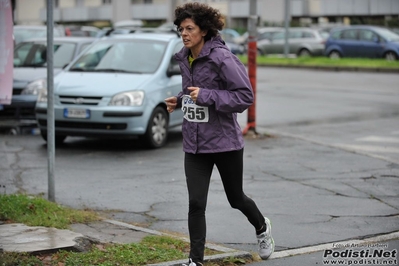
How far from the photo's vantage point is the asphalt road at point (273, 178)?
7.63 meters

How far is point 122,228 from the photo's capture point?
7367mm

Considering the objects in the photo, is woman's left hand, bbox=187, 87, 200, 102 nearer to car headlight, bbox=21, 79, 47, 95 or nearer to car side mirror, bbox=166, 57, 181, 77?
car side mirror, bbox=166, 57, 181, 77

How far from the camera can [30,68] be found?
1562 cm

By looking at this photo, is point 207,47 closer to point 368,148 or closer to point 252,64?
point 368,148

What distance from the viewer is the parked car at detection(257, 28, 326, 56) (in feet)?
124

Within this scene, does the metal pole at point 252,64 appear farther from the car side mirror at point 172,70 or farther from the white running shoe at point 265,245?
the white running shoe at point 265,245

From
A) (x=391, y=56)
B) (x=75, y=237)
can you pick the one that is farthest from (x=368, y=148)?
(x=391, y=56)

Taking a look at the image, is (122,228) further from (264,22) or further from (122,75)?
(264,22)

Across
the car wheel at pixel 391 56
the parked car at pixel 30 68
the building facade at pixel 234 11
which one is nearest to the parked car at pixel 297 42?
the car wheel at pixel 391 56

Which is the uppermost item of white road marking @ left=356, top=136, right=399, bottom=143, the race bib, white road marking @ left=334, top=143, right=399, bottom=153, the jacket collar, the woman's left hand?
the jacket collar

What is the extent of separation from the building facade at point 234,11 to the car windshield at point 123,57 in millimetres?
38158

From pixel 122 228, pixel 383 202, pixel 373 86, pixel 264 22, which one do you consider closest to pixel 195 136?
pixel 122 228

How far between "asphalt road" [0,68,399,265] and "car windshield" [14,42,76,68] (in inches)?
106

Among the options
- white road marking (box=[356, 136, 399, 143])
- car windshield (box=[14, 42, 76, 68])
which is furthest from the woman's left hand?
car windshield (box=[14, 42, 76, 68])
